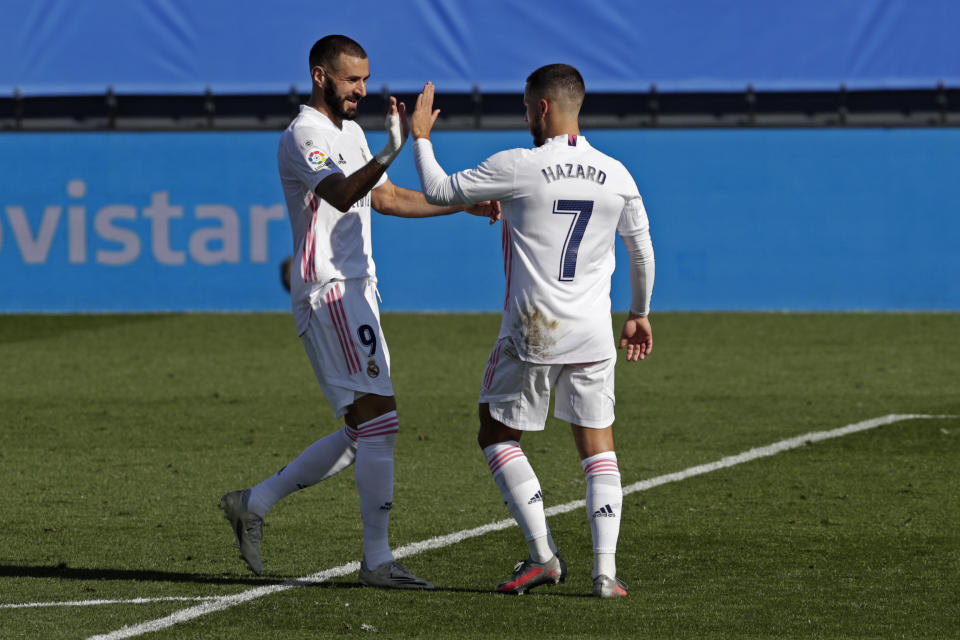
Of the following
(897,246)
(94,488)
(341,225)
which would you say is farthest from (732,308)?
(341,225)

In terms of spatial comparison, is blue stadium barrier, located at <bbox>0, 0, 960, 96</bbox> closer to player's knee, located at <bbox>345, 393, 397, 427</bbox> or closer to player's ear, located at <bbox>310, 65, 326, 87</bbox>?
player's ear, located at <bbox>310, 65, 326, 87</bbox>

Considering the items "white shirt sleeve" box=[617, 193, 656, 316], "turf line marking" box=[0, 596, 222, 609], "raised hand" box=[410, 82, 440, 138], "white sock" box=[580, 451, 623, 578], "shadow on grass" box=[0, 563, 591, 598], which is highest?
"raised hand" box=[410, 82, 440, 138]

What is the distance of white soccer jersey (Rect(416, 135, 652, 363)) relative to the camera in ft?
16.4

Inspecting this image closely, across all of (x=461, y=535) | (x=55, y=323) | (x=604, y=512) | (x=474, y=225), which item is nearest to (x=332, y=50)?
(x=604, y=512)

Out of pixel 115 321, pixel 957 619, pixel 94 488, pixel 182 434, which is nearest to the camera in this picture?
pixel 957 619

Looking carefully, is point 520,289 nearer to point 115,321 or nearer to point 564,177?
point 564,177

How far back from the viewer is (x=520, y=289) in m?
5.07

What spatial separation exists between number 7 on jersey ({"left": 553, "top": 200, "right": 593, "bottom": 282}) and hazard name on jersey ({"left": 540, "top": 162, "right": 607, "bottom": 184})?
8 cm

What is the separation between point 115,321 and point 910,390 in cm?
919

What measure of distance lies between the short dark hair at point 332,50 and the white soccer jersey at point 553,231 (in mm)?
532

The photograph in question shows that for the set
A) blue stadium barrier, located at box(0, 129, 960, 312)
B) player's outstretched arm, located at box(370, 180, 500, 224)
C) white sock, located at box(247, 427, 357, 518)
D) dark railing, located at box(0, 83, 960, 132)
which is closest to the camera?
white sock, located at box(247, 427, 357, 518)

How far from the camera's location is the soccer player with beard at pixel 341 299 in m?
5.32

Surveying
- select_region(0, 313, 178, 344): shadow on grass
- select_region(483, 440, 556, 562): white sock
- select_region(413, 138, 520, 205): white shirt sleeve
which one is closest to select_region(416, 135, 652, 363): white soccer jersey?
select_region(413, 138, 520, 205): white shirt sleeve

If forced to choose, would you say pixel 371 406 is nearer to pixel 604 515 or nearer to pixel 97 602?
pixel 604 515
